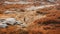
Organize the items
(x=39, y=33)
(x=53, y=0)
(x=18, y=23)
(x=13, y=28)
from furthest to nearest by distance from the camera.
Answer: (x=53, y=0), (x=18, y=23), (x=13, y=28), (x=39, y=33)

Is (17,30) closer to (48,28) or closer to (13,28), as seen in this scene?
(13,28)

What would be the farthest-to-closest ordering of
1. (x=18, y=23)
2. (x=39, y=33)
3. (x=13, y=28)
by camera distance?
(x=18, y=23), (x=13, y=28), (x=39, y=33)

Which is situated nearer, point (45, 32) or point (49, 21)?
point (45, 32)

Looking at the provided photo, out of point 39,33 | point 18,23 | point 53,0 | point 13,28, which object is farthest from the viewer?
point 53,0

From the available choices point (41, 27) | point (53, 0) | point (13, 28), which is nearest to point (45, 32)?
point (41, 27)

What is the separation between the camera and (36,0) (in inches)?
1303

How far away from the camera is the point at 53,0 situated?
105 feet

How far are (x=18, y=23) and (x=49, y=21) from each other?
101 inches

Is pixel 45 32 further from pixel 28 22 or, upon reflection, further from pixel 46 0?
pixel 46 0

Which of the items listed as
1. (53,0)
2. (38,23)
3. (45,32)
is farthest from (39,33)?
(53,0)

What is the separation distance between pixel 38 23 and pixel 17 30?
2.78 m

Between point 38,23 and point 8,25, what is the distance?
2495 mm

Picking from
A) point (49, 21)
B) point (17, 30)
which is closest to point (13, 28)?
point (17, 30)

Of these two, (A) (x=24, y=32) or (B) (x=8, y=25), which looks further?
(B) (x=8, y=25)
